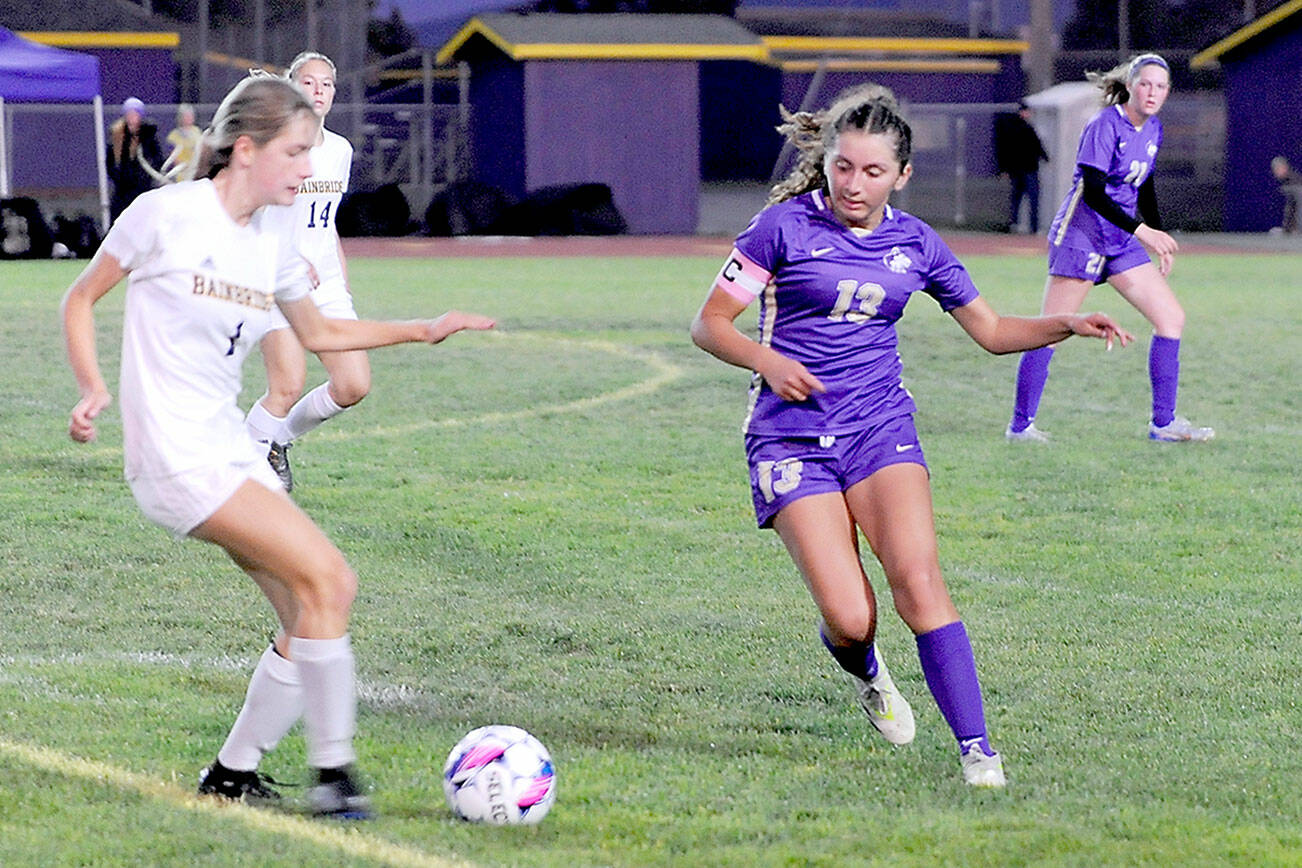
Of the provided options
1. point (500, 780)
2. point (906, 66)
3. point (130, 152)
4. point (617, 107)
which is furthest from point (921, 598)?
point (906, 66)

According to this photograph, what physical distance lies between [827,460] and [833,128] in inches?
33.1

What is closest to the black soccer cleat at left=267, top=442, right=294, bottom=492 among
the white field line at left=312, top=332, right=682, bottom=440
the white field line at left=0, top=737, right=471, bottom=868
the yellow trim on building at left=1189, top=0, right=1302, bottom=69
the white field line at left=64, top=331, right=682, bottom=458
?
the white field line at left=64, top=331, right=682, bottom=458

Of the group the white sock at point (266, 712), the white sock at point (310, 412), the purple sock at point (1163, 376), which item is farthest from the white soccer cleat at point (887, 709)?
the purple sock at point (1163, 376)

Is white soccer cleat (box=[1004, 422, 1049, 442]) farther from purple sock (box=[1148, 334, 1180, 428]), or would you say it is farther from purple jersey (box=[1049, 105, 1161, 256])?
purple jersey (box=[1049, 105, 1161, 256])

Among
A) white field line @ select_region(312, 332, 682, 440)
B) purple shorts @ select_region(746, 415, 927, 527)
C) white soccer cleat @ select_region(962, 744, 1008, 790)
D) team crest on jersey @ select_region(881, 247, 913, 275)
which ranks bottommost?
white field line @ select_region(312, 332, 682, 440)

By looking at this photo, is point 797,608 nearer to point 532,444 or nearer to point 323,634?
point 323,634

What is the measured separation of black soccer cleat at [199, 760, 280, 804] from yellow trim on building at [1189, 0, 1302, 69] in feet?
107

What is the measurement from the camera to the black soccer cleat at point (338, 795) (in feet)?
13.0

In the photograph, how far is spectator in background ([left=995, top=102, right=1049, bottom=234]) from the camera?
3102 cm

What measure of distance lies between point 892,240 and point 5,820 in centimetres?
256

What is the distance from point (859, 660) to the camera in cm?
474

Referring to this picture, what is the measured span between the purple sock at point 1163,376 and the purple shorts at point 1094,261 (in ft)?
1.42

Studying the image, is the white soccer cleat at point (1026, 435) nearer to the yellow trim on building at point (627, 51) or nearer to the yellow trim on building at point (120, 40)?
the yellow trim on building at point (627, 51)

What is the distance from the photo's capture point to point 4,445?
9344mm
